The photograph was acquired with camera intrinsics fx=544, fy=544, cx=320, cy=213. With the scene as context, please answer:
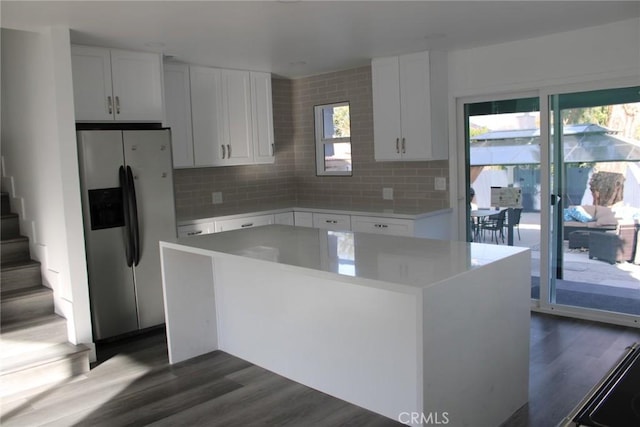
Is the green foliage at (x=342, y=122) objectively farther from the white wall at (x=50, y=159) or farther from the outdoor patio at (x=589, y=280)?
the white wall at (x=50, y=159)

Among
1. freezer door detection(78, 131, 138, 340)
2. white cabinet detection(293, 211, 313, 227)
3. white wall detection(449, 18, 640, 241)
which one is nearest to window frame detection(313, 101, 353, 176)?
white cabinet detection(293, 211, 313, 227)

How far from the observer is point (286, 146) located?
6.44 m

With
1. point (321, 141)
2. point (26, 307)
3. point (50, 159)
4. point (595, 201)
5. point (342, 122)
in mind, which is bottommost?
point (26, 307)

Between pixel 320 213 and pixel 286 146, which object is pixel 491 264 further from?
pixel 286 146

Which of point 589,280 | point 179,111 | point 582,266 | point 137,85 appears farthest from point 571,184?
point 137,85

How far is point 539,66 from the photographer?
4.45 m

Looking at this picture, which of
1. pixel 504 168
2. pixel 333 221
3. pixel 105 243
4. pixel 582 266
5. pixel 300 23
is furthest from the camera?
pixel 333 221

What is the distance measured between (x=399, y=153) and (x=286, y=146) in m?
1.74

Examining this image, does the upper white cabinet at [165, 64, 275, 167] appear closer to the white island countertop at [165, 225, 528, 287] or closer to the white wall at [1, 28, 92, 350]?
the white wall at [1, 28, 92, 350]

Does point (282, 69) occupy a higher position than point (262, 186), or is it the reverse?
point (282, 69)

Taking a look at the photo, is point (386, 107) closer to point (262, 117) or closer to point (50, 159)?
point (262, 117)

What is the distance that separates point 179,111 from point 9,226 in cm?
176

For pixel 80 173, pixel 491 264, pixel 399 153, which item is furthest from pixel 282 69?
pixel 491 264

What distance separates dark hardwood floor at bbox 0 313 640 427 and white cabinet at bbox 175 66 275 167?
2.16 metres
